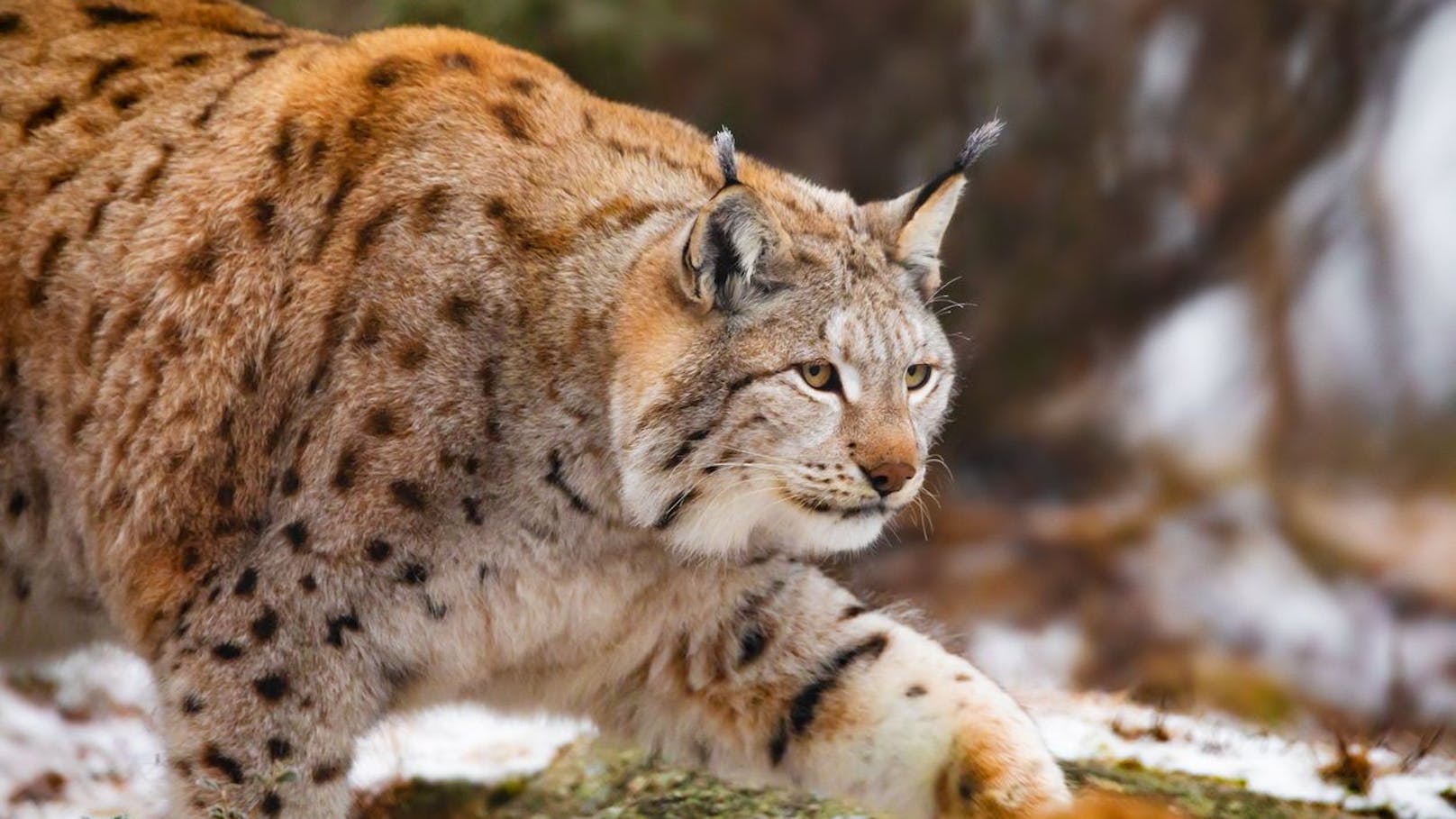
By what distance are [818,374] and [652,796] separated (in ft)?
5.78

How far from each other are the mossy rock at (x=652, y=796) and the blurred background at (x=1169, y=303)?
10.3 ft

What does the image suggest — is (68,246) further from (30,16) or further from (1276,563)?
(1276,563)

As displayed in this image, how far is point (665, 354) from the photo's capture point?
3.96 m

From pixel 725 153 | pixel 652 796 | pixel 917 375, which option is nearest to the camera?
pixel 725 153

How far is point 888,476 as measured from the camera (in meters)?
3.90

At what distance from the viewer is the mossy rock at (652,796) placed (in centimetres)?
465

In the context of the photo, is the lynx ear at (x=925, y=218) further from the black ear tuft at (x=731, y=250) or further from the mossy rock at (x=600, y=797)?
the mossy rock at (x=600, y=797)

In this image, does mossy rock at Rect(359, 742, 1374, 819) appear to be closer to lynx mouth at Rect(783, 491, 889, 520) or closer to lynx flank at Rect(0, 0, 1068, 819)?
lynx flank at Rect(0, 0, 1068, 819)

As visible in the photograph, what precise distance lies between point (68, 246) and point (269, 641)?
1.42 m

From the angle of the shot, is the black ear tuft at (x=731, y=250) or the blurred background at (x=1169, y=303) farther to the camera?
the blurred background at (x=1169, y=303)

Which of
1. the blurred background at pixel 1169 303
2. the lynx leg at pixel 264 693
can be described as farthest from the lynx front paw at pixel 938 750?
the blurred background at pixel 1169 303

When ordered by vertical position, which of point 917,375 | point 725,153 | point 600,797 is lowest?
point 600,797

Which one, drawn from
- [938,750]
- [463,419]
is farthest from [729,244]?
[938,750]

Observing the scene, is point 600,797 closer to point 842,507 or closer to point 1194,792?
point 842,507
